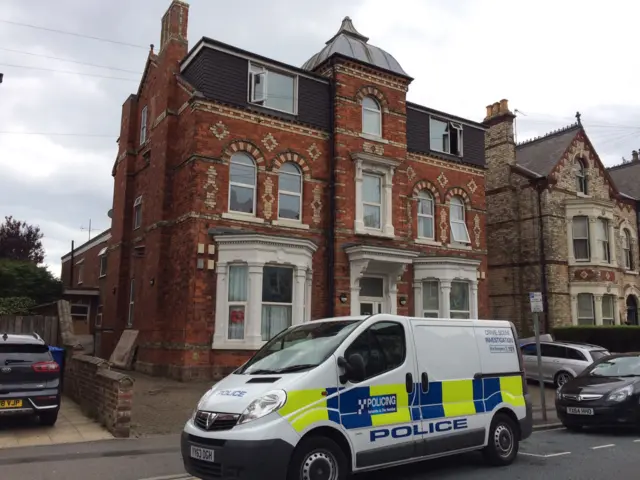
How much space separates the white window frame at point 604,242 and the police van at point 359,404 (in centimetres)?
1986

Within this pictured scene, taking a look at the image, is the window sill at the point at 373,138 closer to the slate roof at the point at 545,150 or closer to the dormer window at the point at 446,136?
the dormer window at the point at 446,136

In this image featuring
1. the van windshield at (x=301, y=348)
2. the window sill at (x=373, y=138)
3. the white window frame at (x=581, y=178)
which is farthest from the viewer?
the white window frame at (x=581, y=178)

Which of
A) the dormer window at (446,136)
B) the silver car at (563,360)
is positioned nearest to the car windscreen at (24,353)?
the silver car at (563,360)

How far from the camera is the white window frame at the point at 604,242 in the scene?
25.5 metres

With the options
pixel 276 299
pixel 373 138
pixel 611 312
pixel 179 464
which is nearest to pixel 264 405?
pixel 179 464

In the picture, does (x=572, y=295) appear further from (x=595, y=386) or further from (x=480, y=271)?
(x=595, y=386)

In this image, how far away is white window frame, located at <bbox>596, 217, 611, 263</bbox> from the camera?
25.5 metres

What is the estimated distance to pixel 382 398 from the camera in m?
6.48

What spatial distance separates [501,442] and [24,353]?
25.8ft

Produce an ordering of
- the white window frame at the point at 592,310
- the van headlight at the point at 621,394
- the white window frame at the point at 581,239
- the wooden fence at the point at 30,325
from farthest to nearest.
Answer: the white window frame at the point at 581,239 < the white window frame at the point at 592,310 < the wooden fence at the point at 30,325 < the van headlight at the point at 621,394

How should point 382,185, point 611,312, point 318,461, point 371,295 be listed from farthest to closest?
point 611,312, point 382,185, point 371,295, point 318,461

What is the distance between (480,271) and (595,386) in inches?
425

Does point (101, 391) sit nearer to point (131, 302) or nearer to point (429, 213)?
point (131, 302)

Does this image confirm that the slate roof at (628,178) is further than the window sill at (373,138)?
Yes
